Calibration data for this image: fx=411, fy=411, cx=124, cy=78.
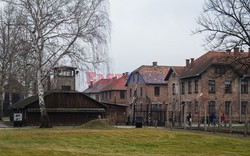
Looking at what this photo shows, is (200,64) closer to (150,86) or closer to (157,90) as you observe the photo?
(150,86)

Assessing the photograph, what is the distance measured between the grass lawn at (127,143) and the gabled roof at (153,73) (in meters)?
40.0

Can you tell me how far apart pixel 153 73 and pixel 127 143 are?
155 feet

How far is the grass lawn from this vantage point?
2091 cm

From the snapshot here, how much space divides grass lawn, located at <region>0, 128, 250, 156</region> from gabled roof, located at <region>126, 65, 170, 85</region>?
3999 centimetres

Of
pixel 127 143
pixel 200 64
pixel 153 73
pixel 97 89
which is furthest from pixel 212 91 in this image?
pixel 97 89

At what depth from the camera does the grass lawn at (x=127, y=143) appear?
2091 cm

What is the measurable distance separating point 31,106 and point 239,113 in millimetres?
27821

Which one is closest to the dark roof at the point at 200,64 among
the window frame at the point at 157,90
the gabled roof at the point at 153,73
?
the window frame at the point at 157,90

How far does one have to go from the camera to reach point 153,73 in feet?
234

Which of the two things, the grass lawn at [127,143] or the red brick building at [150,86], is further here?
the red brick building at [150,86]

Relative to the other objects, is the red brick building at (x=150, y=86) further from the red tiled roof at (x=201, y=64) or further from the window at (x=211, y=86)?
Result: the window at (x=211, y=86)

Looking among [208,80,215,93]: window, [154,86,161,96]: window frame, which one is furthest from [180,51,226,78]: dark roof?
[154,86,161,96]: window frame

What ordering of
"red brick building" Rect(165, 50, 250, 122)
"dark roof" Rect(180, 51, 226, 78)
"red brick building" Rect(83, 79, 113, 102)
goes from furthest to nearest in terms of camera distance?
"red brick building" Rect(83, 79, 113, 102)
"red brick building" Rect(165, 50, 250, 122)
"dark roof" Rect(180, 51, 226, 78)

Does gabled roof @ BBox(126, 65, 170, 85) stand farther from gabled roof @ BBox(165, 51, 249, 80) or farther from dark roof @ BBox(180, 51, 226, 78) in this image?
dark roof @ BBox(180, 51, 226, 78)
